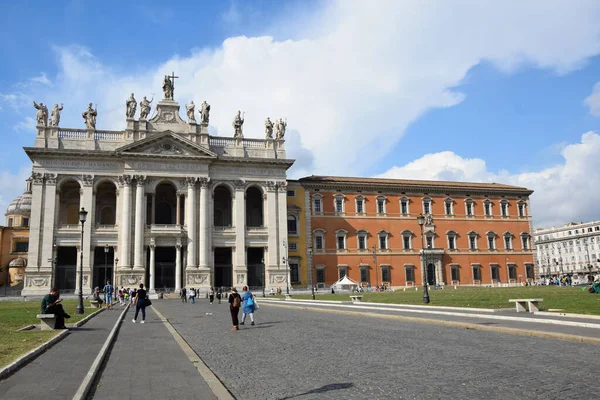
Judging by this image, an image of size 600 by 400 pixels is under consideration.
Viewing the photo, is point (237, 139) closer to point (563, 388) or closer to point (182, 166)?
point (182, 166)


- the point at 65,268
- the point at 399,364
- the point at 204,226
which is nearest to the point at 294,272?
the point at 204,226

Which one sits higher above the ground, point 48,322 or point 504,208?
point 504,208

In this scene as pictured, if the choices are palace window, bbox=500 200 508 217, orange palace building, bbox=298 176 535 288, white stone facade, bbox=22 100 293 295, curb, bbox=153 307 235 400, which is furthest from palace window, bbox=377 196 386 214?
curb, bbox=153 307 235 400

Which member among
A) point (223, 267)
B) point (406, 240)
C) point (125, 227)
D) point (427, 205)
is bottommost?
point (223, 267)

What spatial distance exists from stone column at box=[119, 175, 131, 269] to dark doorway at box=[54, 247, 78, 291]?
5510 millimetres

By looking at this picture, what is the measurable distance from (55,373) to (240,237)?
151ft

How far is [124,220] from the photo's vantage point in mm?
51562

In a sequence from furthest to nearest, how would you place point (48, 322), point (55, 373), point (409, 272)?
point (409, 272) < point (48, 322) < point (55, 373)

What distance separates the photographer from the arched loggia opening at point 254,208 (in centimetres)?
6012

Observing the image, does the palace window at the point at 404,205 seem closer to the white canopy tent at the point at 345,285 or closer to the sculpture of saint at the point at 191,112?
the white canopy tent at the point at 345,285

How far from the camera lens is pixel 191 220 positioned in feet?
175

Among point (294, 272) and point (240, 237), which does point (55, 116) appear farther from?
point (294, 272)

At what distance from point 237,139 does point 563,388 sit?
2061 inches

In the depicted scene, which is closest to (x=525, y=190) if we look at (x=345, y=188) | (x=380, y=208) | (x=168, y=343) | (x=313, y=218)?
(x=380, y=208)
